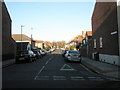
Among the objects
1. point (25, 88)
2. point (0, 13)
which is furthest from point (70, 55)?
point (25, 88)

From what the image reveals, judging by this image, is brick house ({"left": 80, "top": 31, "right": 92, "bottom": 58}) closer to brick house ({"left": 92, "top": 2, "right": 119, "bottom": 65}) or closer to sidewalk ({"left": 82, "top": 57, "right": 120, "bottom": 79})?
brick house ({"left": 92, "top": 2, "right": 119, "bottom": 65})

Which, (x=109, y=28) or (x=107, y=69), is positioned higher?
(x=109, y=28)

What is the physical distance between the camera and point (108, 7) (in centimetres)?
1862

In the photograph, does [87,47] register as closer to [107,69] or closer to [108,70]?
[107,69]

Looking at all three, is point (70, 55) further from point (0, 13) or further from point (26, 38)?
point (26, 38)

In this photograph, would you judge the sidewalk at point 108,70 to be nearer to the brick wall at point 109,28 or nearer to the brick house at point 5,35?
the brick wall at point 109,28

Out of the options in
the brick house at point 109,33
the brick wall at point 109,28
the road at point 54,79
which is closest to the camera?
the road at point 54,79

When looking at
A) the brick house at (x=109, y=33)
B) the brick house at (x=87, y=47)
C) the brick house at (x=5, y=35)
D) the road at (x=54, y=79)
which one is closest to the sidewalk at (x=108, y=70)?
the road at (x=54, y=79)

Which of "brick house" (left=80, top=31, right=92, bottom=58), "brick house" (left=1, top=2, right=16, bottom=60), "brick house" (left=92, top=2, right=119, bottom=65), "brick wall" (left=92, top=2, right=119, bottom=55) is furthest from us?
"brick house" (left=80, top=31, right=92, bottom=58)

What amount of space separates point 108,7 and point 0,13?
538 inches

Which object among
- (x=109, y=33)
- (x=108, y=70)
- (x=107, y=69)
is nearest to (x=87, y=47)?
(x=109, y=33)

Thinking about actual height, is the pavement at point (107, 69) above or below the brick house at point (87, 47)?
below

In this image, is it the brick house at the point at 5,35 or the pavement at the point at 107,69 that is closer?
the pavement at the point at 107,69

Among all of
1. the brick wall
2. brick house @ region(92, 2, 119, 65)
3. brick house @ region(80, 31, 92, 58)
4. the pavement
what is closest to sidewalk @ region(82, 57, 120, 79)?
the pavement
